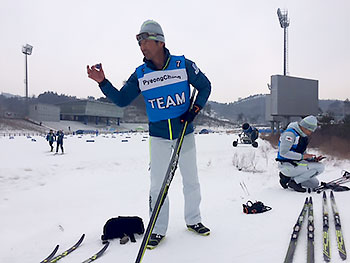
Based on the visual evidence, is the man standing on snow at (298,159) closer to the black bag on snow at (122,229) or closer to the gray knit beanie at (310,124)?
the gray knit beanie at (310,124)

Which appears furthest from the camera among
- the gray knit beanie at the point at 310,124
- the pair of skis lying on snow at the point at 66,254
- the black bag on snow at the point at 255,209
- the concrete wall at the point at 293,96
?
the concrete wall at the point at 293,96

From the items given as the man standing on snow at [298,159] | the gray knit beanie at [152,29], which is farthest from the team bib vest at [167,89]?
the man standing on snow at [298,159]

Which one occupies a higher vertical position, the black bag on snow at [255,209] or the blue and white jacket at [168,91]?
the blue and white jacket at [168,91]

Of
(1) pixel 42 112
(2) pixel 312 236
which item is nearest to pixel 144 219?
(2) pixel 312 236

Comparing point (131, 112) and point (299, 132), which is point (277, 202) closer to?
point (299, 132)

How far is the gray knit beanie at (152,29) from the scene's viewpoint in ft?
8.86

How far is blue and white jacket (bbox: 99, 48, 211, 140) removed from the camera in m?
2.83

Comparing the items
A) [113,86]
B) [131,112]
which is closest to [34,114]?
[131,112]

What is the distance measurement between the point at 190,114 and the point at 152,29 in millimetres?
1055

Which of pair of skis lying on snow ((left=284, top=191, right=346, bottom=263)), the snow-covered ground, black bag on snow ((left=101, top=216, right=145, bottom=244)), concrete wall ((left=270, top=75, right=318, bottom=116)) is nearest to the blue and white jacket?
black bag on snow ((left=101, top=216, right=145, bottom=244))

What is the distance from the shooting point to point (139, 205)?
455 centimetres

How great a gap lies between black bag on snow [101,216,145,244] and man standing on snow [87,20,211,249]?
11.0 inches

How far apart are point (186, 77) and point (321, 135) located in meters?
17.0

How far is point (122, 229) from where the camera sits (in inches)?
114
